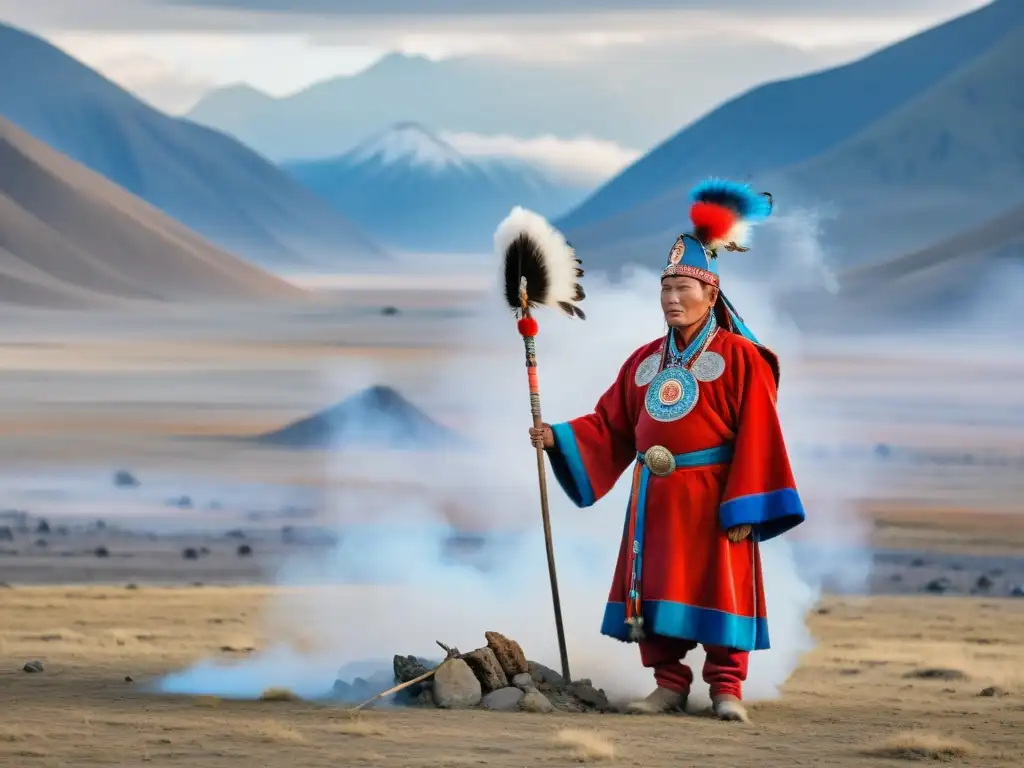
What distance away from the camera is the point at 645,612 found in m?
7.86

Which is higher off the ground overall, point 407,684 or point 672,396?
point 672,396

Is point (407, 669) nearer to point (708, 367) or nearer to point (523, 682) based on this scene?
point (523, 682)

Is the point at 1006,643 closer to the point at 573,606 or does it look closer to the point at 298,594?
the point at 573,606

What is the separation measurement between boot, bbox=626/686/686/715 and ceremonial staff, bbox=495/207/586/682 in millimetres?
341

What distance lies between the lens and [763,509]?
304 inches

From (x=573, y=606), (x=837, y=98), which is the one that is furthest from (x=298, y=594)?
(x=837, y=98)

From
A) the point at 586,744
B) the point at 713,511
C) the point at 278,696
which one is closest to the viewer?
the point at 586,744

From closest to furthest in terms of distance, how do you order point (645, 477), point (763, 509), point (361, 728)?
point (361, 728) < point (763, 509) < point (645, 477)

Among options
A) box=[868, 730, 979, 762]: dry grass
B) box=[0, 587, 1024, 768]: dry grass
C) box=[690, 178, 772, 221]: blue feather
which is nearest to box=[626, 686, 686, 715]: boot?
box=[0, 587, 1024, 768]: dry grass

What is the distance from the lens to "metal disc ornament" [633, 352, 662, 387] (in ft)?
26.4

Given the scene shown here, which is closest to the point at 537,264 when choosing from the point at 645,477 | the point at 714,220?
the point at 714,220

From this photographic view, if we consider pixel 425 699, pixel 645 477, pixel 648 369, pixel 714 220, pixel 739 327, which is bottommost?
pixel 425 699

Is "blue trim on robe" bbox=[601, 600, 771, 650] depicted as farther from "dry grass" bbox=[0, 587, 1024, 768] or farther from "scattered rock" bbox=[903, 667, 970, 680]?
"scattered rock" bbox=[903, 667, 970, 680]

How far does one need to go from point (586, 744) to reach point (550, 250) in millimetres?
2118
